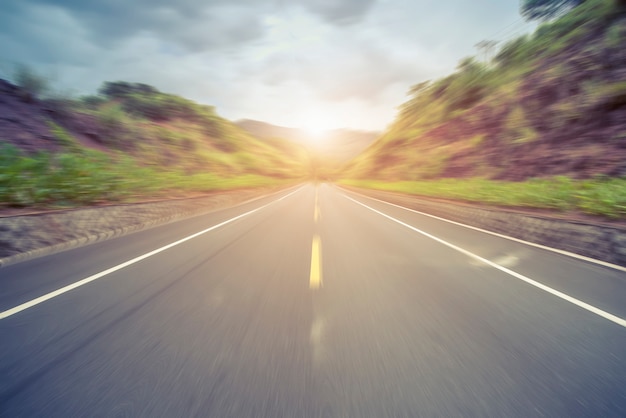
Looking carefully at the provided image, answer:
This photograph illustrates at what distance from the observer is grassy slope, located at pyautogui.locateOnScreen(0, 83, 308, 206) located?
6660 millimetres

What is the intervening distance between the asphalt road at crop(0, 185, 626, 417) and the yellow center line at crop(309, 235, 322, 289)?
0.05 meters

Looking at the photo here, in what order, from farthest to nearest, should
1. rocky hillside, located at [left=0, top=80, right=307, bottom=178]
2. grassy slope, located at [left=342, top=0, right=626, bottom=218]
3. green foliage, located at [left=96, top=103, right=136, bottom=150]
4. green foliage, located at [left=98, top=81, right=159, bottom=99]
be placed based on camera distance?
green foliage, located at [left=98, top=81, right=159, bottom=99] < green foliage, located at [left=96, top=103, right=136, bottom=150] < rocky hillside, located at [left=0, top=80, right=307, bottom=178] < grassy slope, located at [left=342, top=0, right=626, bottom=218]

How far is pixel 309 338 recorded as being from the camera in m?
2.39

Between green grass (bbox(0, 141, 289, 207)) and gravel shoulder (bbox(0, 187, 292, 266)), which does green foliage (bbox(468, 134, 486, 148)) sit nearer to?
gravel shoulder (bbox(0, 187, 292, 266))

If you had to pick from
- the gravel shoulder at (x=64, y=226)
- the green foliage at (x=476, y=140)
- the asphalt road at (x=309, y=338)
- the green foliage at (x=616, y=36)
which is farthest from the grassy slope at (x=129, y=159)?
the green foliage at (x=616, y=36)

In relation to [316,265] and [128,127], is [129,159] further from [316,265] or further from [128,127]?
[316,265]

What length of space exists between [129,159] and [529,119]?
22.4 meters

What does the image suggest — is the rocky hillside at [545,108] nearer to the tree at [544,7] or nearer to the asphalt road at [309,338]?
the tree at [544,7]

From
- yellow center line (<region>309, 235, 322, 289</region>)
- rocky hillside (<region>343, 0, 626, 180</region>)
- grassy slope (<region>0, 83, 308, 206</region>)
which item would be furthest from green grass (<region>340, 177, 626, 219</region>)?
grassy slope (<region>0, 83, 308, 206</region>)

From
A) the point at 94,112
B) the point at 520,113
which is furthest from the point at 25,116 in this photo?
the point at 520,113

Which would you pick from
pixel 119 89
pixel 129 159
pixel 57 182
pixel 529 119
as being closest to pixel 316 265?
pixel 57 182

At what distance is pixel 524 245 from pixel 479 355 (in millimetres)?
5298

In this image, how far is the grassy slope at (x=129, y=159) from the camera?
6.66 meters

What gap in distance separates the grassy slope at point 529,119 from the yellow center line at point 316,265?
6704 mm
